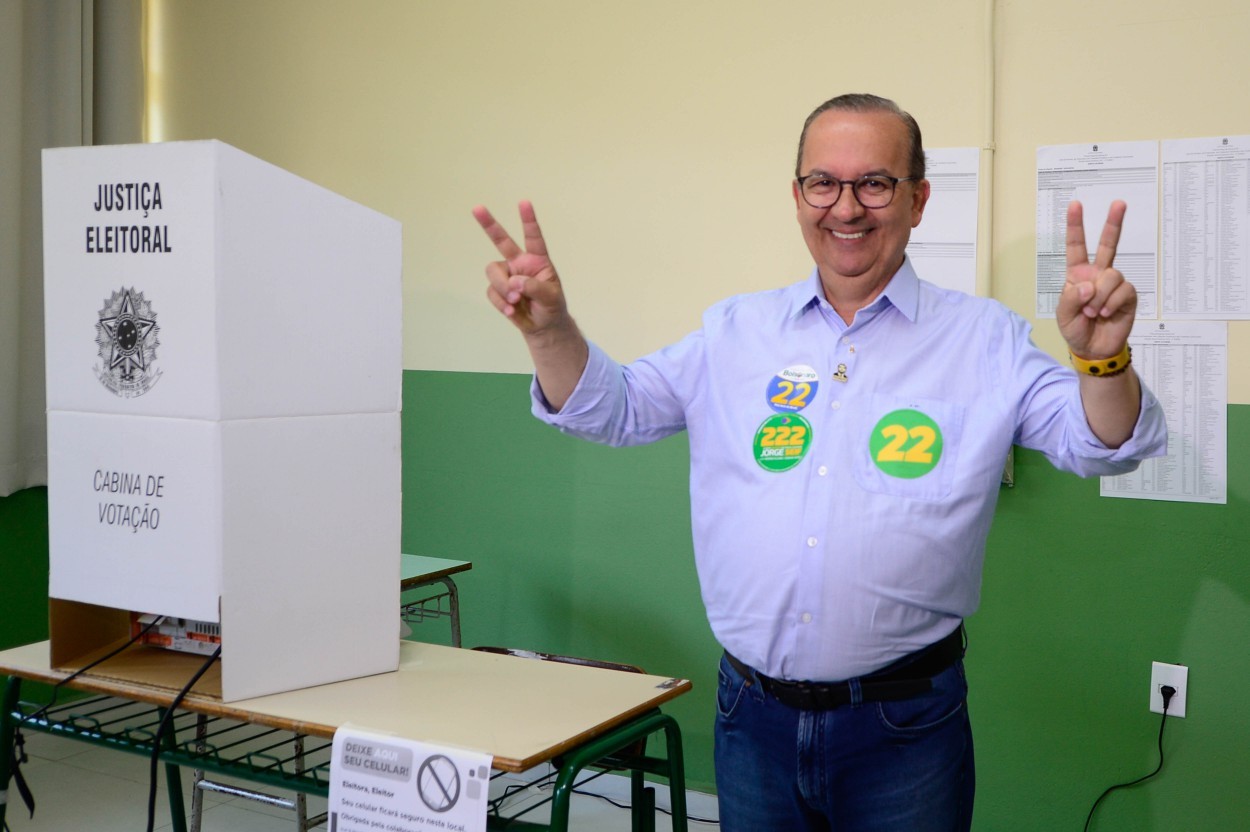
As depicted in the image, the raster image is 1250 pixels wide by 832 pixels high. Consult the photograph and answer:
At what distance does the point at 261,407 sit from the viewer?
1.64m

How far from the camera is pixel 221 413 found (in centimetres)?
157

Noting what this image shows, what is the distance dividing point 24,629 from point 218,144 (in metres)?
2.77

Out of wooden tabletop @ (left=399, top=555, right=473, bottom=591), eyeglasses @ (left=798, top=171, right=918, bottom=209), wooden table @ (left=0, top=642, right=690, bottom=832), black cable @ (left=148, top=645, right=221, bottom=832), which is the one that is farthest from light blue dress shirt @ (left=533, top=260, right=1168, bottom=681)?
wooden tabletop @ (left=399, top=555, right=473, bottom=591)

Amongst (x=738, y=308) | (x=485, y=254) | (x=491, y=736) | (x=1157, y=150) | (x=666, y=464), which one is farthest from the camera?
(x=485, y=254)

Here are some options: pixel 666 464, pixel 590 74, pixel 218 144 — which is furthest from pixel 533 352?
pixel 590 74

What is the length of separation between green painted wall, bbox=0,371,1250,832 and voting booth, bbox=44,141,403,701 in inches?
59.2

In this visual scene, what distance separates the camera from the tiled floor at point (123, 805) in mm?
3020

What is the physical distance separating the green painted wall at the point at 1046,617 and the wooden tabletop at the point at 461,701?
52.7 inches

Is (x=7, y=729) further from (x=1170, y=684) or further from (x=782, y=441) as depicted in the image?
(x=1170, y=684)

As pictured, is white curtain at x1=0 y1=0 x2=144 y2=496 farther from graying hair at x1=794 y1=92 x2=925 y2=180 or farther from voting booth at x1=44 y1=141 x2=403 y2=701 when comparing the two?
graying hair at x1=794 y1=92 x2=925 y2=180

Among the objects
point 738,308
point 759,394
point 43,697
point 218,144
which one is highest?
point 218,144

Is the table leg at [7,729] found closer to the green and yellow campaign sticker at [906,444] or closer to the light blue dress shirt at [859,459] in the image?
the light blue dress shirt at [859,459]

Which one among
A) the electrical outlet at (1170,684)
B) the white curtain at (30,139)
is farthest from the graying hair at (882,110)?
the white curtain at (30,139)

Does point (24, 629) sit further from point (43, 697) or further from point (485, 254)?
point (485, 254)
